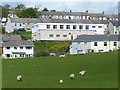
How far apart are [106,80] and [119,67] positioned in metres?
4.05

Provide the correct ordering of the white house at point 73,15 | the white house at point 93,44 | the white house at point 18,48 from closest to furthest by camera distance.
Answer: the white house at point 93,44 < the white house at point 18,48 < the white house at point 73,15

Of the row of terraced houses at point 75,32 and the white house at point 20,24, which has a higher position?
the white house at point 20,24

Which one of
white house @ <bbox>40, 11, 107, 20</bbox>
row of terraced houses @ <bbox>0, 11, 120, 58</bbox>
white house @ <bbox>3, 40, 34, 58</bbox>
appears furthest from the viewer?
white house @ <bbox>40, 11, 107, 20</bbox>

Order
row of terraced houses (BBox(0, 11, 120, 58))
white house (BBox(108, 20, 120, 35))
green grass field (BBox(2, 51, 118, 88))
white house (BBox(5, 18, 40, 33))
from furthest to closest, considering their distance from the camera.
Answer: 1. white house (BBox(5, 18, 40, 33))
2. white house (BBox(108, 20, 120, 35))
3. row of terraced houses (BBox(0, 11, 120, 58))
4. green grass field (BBox(2, 51, 118, 88))

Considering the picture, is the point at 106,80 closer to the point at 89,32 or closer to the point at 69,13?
the point at 89,32

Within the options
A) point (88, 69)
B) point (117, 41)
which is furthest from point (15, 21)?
point (88, 69)

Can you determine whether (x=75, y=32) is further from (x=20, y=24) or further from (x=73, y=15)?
(x=73, y=15)

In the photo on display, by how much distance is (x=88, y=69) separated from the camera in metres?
20.6

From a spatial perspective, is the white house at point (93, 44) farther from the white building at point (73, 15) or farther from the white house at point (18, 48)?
the white building at point (73, 15)

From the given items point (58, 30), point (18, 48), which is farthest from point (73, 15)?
point (18, 48)

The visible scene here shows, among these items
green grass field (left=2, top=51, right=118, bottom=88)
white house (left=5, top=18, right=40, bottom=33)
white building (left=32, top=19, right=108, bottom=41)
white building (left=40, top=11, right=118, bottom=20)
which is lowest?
green grass field (left=2, top=51, right=118, bottom=88)

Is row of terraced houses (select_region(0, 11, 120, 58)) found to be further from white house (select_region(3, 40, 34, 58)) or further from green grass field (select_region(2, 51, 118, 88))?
green grass field (select_region(2, 51, 118, 88))

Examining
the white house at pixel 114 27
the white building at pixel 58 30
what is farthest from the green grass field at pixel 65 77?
the white house at pixel 114 27

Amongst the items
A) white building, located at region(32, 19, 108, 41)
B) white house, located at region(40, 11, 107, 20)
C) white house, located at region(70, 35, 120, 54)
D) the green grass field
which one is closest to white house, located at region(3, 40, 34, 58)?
white house, located at region(70, 35, 120, 54)
